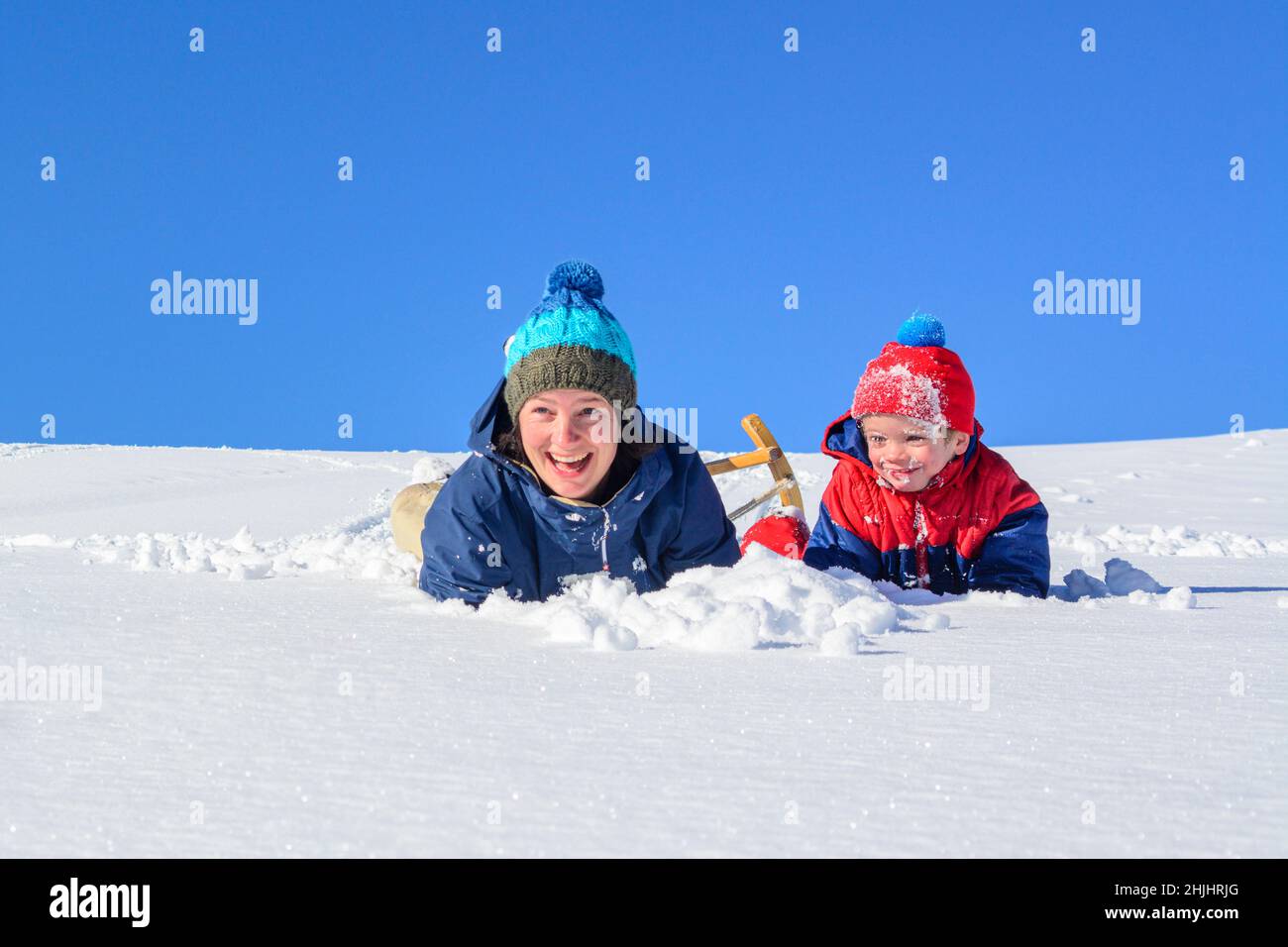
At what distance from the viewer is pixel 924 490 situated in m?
3.73

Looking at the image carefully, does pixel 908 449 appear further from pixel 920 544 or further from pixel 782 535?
pixel 782 535

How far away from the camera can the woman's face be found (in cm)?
317

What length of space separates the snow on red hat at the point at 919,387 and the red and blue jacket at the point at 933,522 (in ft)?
0.50

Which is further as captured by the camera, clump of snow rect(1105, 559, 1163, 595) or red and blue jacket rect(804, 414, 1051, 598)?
red and blue jacket rect(804, 414, 1051, 598)

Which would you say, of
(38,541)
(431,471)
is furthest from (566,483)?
(38,541)

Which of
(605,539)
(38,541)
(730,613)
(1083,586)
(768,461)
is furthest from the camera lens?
(38,541)

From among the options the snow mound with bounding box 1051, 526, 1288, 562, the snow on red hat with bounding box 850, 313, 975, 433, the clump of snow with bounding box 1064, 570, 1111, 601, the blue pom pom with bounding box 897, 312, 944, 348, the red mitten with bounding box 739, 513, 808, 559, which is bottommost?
the clump of snow with bounding box 1064, 570, 1111, 601

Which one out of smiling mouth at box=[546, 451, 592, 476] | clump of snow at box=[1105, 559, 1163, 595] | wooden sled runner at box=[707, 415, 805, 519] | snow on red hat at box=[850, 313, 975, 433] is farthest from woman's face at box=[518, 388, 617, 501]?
clump of snow at box=[1105, 559, 1163, 595]

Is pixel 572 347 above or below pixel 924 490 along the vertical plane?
above

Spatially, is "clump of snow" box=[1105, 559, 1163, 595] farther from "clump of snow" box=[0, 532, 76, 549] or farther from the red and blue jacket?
"clump of snow" box=[0, 532, 76, 549]

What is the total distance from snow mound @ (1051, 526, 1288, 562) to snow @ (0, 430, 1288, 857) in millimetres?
1954

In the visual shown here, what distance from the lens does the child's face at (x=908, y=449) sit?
11.8 ft

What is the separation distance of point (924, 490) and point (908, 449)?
0.70 feet
